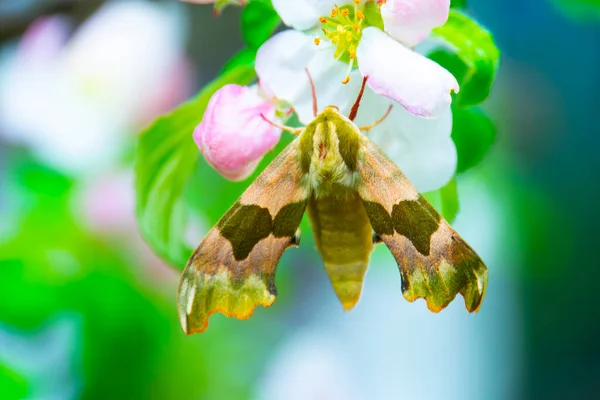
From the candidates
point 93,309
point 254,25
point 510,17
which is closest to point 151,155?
point 254,25

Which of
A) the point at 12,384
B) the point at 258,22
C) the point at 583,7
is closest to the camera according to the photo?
the point at 258,22

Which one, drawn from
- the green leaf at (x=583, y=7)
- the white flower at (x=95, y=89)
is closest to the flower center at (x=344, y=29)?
the green leaf at (x=583, y=7)

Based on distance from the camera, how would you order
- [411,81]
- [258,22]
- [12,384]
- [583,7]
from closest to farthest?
1. [411,81]
2. [258,22]
3. [583,7]
4. [12,384]

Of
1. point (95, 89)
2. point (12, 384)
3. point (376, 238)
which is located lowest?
point (12, 384)

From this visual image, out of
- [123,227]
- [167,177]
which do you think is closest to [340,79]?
[167,177]

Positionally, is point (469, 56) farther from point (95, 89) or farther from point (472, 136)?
point (95, 89)

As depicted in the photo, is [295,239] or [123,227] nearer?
[295,239]

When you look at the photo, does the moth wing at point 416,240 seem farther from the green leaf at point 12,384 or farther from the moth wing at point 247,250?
the green leaf at point 12,384

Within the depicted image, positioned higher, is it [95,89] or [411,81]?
[411,81]
